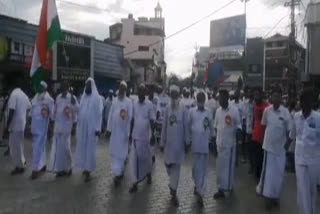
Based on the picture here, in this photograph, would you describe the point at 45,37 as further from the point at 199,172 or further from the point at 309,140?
the point at 309,140

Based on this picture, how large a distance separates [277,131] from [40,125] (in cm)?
511

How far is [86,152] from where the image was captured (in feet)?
36.6

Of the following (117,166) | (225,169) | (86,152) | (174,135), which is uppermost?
(174,135)


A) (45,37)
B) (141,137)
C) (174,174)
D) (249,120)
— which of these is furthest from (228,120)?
(45,37)

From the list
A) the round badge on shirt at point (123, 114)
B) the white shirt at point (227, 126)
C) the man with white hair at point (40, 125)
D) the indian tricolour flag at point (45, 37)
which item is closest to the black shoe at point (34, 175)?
the man with white hair at point (40, 125)

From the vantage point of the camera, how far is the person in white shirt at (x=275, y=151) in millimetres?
8984

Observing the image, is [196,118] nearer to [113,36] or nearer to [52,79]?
[52,79]

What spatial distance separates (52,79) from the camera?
2733 centimetres

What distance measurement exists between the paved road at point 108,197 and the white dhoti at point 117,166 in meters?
0.23

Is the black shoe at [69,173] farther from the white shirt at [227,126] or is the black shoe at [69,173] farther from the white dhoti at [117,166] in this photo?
the white shirt at [227,126]

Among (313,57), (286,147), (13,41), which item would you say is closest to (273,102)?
(286,147)

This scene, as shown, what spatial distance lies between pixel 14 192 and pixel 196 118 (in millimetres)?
3483

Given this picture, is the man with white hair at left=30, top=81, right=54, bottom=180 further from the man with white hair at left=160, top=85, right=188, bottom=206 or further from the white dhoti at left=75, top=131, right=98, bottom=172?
the man with white hair at left=160, top=85, right=188, bottom=206

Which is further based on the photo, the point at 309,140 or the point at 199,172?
the point at 199,172
